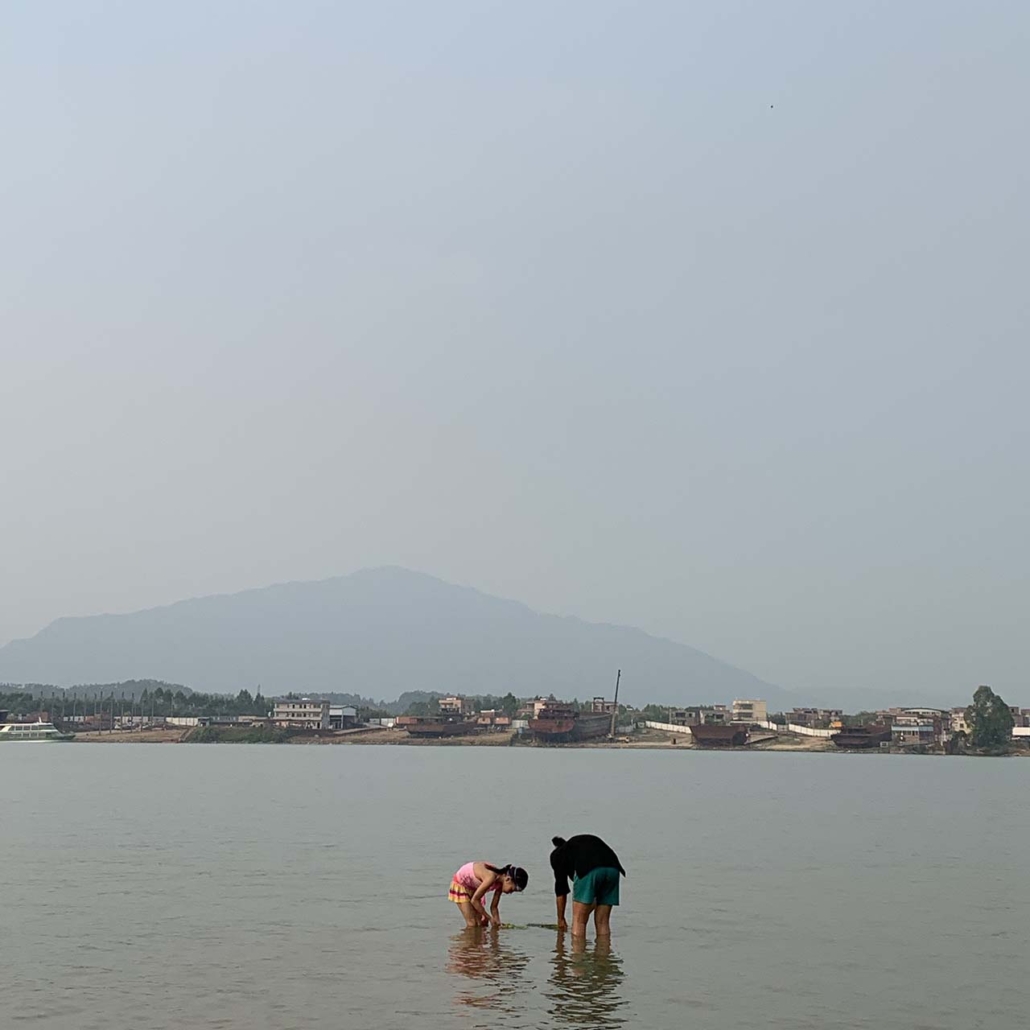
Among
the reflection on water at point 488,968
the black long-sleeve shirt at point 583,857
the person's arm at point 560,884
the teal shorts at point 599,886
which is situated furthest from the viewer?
the person's arm at point 560,884

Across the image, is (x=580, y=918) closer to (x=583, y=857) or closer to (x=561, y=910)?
(x=561, y=910)

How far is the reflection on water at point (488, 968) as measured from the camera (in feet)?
72.6

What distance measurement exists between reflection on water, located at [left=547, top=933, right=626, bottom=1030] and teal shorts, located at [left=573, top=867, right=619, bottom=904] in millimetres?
1006

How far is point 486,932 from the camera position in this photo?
92.6 ft

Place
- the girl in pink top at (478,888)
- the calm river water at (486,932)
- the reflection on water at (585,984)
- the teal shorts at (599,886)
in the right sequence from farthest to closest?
the girl in pink top at (478,888) < the teal shorts at (599,886) < the calm river water at (486,932) < the reflection on water at (585,984)

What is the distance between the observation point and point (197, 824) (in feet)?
196

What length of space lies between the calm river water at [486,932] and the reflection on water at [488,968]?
0.08 meters

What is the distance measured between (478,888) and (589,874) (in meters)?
2.63

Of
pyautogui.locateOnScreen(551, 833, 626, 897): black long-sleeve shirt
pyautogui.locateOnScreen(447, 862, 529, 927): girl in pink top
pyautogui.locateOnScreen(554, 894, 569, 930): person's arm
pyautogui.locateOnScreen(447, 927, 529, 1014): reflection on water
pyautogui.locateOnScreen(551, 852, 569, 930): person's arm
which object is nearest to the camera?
pyautogui.locateOnScreen(447, 927, 529, 1014): reflection on water

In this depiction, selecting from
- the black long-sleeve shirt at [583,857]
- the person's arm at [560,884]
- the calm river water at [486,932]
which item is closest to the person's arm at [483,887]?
the calm river water at [486,932]

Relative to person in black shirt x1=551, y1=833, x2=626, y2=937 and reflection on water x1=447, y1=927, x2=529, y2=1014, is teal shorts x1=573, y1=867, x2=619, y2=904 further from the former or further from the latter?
reflection on water x1=447, y1=927, x2=529, y2=1014

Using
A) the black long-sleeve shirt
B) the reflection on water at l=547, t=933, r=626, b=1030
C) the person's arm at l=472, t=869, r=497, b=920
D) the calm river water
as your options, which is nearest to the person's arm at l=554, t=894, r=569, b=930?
the reflection on water at l=547, t=933, r=626, b=1030

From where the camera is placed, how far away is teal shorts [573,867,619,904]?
26141mm

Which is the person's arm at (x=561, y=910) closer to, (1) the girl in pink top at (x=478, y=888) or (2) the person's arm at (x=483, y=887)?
(1) the girl in pink top at (x=478, y=888)
